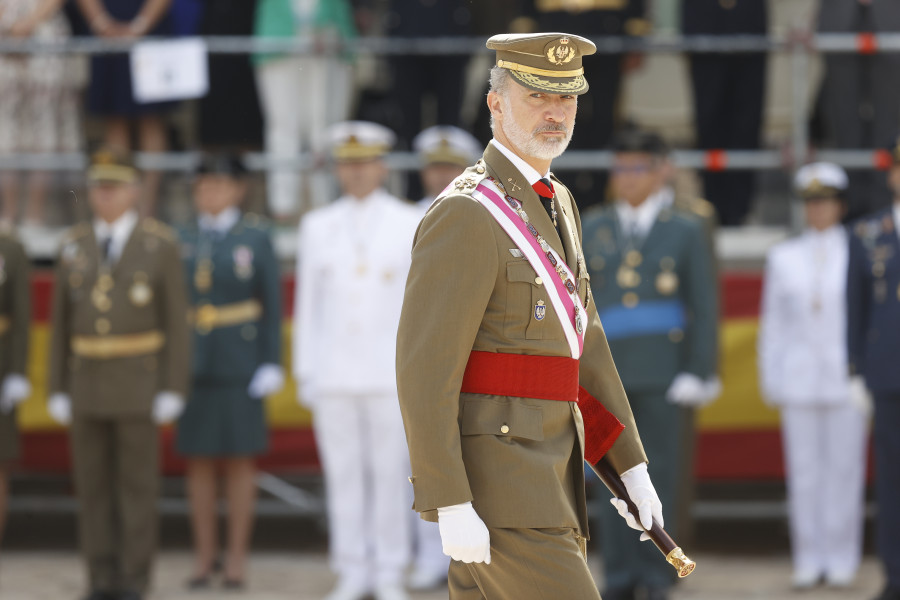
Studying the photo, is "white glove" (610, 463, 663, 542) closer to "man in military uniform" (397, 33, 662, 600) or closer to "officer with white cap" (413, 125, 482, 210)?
"man in military uniform" (397, 33, 662, 600)

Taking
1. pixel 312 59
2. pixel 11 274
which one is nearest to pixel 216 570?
pixel 11 274

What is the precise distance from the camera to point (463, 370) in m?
3.15

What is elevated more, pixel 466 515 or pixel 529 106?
pixel 529 106

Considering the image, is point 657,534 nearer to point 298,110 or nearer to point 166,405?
point 166,405

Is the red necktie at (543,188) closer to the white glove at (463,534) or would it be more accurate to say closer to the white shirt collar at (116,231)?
the white glove at (463,534)

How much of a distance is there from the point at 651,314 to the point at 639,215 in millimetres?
468

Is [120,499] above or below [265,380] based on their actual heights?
below

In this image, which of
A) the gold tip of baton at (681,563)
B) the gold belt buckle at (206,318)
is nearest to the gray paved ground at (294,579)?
the gold belt buckle at (206,318)

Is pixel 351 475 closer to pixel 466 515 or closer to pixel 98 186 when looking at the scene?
pixel 98 186

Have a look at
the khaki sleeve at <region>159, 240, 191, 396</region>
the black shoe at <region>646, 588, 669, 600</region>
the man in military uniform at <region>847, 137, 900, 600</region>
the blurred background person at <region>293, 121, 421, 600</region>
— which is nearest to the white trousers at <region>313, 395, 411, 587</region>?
the blurred background person at <region>293, 121, 421, 600</region>

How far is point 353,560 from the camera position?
651 centimetres

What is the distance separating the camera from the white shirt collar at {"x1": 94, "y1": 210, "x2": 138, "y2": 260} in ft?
22.1

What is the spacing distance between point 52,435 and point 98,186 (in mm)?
1575

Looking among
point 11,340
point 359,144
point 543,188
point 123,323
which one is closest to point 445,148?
point 359,144
